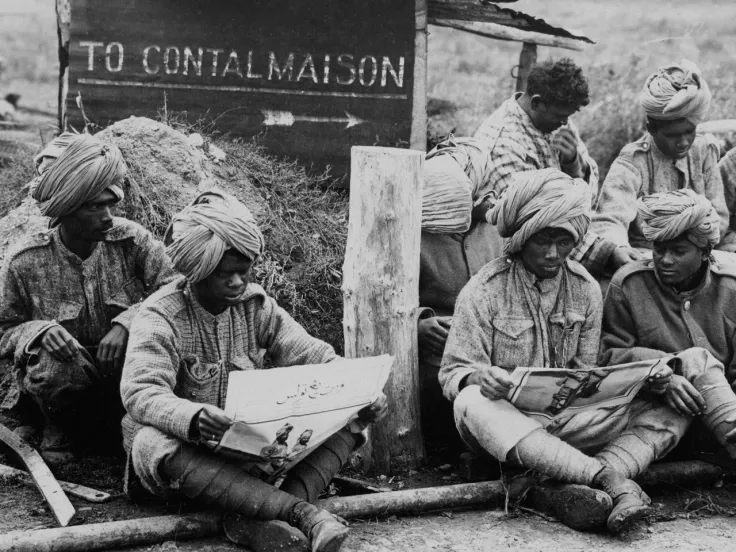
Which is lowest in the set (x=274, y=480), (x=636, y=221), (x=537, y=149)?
(x=274, y=480)

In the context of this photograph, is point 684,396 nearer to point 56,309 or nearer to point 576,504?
point 576,504

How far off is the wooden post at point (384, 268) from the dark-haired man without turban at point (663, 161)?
1.29 meters

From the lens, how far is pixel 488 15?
315 inches

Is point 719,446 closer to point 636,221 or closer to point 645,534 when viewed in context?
point 645,534

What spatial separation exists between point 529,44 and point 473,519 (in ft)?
15.8

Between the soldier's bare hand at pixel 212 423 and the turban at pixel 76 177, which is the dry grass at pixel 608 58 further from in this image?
the soldier's bare hand at pixel 212 423

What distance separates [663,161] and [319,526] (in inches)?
138

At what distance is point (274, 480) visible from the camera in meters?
4.20

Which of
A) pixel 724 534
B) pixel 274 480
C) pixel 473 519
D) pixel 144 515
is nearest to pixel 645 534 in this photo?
pixel 724 534

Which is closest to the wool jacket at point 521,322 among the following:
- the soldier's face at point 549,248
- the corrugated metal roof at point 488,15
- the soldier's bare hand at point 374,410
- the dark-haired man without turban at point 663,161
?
the soldier's face at point 549,248

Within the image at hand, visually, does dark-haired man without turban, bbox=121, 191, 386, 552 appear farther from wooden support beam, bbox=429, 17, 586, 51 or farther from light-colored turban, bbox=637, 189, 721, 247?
wooden support beam, bbox=429, 17, 586, 51

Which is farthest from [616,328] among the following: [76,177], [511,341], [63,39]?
[63,39]

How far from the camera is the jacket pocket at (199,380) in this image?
430 cm

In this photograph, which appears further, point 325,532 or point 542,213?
point 542,213
